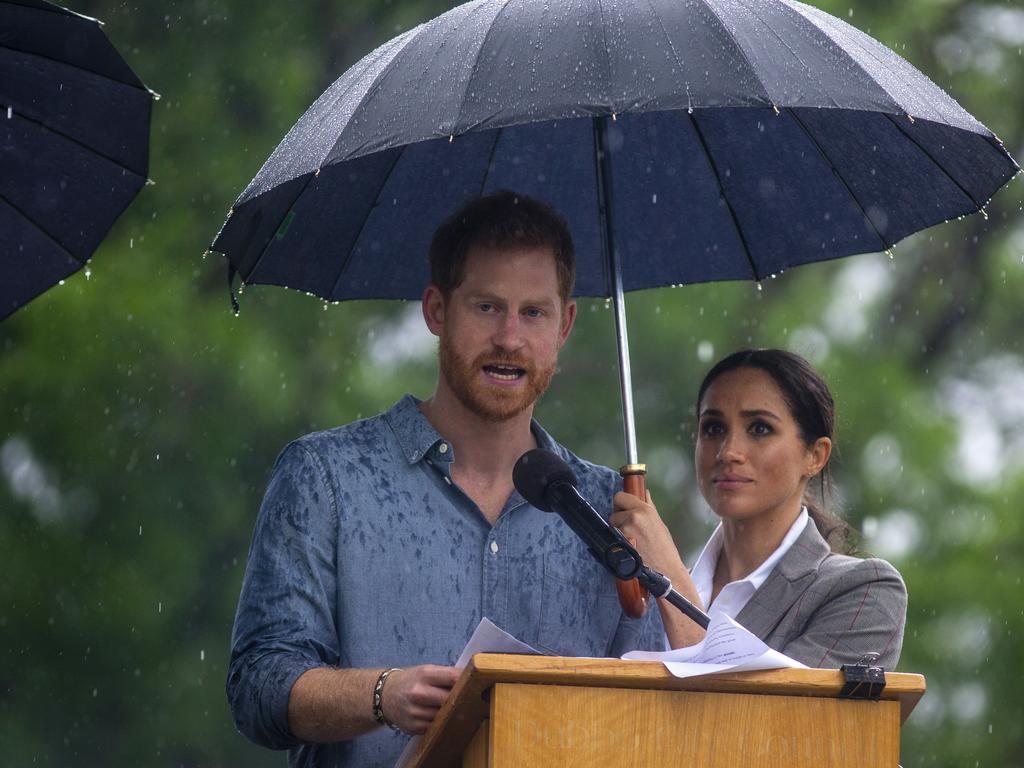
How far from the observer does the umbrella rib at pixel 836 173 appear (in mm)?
4652

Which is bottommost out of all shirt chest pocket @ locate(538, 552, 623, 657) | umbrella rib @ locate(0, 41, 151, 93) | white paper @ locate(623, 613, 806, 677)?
white paper @ locate(623, 613, 806, 677)

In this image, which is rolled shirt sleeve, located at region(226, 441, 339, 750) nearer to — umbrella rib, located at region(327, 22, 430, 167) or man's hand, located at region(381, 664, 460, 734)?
man's hand, located at region(381, 664, 460, 734)

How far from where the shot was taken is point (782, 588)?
4781 mm

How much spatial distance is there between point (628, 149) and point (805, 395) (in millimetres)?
765

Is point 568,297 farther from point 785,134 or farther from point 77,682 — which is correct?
point 77,682

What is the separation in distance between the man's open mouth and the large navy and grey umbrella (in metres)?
0.32

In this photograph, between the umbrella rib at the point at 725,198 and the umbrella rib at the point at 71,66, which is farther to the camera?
the umbrella rib at the point at 725,198

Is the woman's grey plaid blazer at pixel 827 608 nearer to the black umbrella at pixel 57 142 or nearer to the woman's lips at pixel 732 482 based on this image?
the woman's lips at pixel 732 482

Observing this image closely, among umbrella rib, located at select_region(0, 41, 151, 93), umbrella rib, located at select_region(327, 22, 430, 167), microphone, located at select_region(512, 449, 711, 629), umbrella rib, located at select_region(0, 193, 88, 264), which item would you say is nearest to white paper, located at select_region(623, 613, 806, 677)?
microphone, located at select_region(512, 449, 711, 629)

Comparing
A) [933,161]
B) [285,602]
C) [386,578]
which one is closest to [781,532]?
[933,161]

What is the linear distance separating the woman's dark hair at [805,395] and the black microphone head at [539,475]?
1428 millimetres

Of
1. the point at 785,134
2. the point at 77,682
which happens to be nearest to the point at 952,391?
the point at 77,682

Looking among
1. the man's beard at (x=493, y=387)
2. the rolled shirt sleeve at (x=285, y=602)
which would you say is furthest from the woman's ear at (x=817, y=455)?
the rolled shirt sleeve at (x=285, y=602)

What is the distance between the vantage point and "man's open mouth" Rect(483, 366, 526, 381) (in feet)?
13.4
